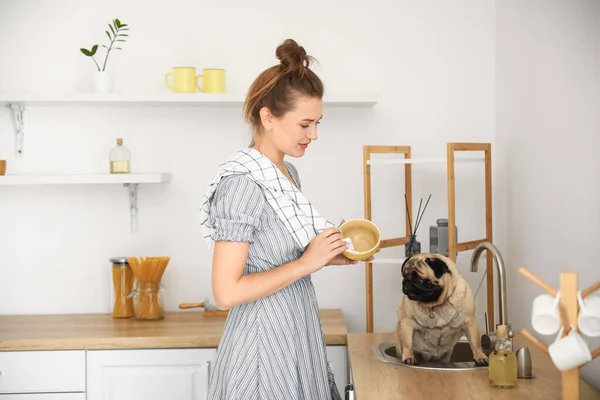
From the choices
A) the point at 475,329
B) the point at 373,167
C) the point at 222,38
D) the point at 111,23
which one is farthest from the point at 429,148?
the point at 111,23

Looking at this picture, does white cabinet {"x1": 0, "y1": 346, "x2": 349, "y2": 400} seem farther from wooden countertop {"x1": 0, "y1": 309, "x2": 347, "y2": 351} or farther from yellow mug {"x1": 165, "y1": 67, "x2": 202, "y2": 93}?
yellow mug {"x1": 165, "y1": 67, "x2": 202, "y2": 93}

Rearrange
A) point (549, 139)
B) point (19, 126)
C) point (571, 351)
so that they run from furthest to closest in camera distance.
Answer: point (19, 126) < point (549, 139) < point (571, 351)

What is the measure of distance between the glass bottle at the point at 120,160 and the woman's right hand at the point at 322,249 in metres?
1.37

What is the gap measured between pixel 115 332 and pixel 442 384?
126 centimetres

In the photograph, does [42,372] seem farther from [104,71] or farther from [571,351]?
[571,351]

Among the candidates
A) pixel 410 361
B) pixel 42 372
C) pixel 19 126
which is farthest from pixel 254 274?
pixel 19 126

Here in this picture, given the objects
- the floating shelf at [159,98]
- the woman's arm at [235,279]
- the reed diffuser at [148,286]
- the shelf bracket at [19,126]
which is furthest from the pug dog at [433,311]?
the shelf bracket at [19,126]

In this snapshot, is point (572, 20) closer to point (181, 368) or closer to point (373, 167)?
point (373, 167)

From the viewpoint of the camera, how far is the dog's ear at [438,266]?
207cm

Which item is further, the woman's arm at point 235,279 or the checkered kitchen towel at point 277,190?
the checkered kitchen towel at point 277,190

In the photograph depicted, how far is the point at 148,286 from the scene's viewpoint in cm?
294

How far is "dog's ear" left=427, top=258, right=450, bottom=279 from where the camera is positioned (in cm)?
207

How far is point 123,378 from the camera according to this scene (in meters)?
2.65

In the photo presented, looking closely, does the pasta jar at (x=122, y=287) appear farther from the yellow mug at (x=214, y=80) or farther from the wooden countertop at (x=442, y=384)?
the wooden countertop at (x=442, y=384)
